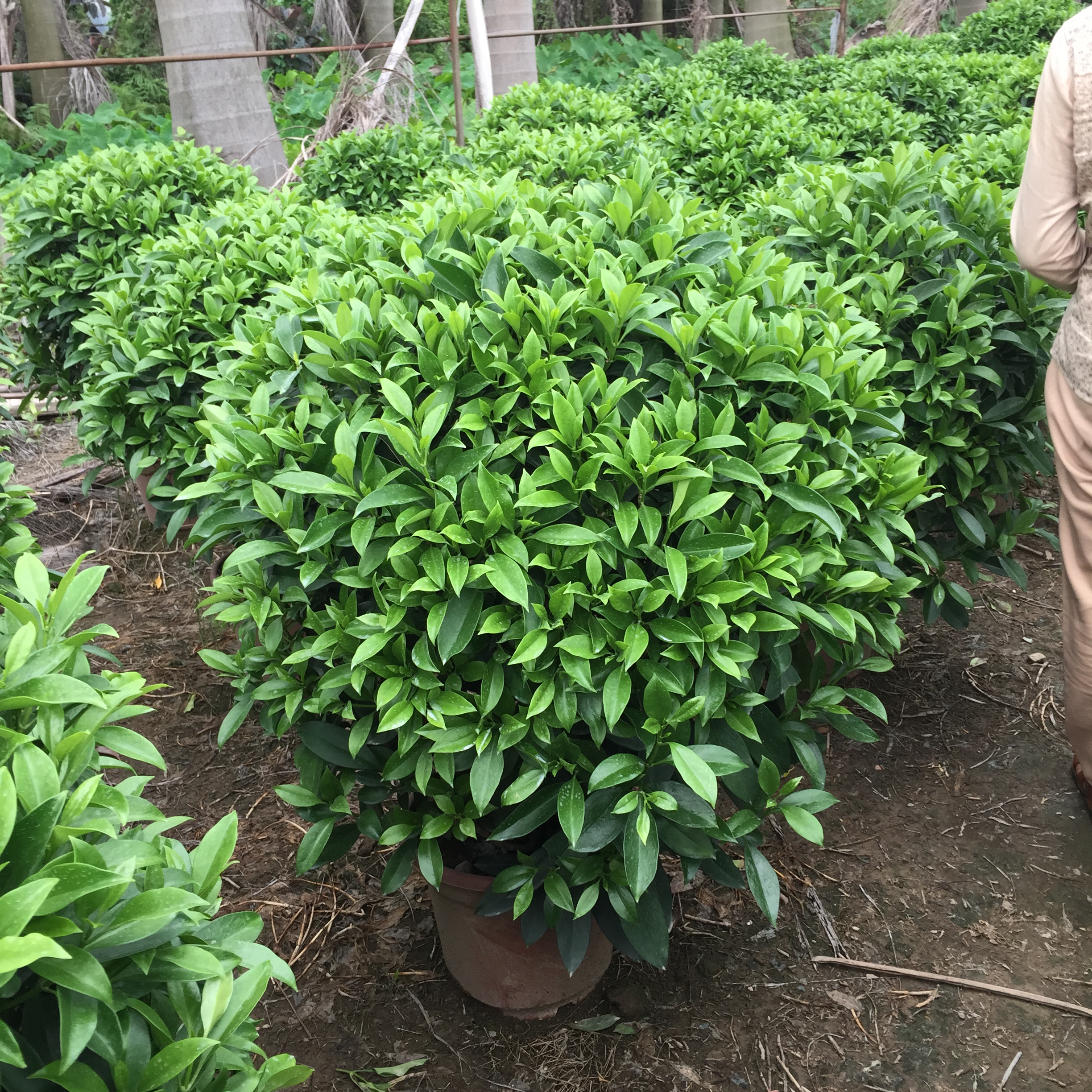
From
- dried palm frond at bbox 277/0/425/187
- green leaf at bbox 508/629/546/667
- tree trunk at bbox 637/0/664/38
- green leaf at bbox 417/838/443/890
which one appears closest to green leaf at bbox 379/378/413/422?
green leaf at bbox 508/629/546/667

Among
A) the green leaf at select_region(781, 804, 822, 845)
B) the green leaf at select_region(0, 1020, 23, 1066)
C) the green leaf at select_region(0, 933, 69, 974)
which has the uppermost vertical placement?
the green leaf at select_region(0, 933, 69, 974)

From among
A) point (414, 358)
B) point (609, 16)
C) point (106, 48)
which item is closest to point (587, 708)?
point (414, 358)

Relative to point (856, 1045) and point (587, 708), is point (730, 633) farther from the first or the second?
point (856, 1045)

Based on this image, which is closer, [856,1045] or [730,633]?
[730,633]

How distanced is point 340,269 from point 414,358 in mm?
809

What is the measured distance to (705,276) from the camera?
2234 mm

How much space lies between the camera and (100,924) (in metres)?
0.99

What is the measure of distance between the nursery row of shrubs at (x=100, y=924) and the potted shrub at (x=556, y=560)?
1.78 feet

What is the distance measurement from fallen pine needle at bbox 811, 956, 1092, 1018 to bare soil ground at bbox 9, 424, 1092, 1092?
0.06 ft

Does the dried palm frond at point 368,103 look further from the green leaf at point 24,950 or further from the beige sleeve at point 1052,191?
the green leaf at point 24,950

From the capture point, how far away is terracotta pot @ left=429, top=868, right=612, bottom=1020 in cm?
222

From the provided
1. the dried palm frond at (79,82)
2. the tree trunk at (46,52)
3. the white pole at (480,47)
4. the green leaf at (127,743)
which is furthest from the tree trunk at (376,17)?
the green leaf at (127,743)

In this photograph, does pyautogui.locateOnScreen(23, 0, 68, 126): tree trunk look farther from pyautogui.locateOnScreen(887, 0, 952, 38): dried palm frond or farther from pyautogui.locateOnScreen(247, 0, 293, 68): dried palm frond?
pyautogui.locateOnScreen(887, 0, 952, 38): dried palm frond

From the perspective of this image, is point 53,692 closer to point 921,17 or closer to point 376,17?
point 376,17
